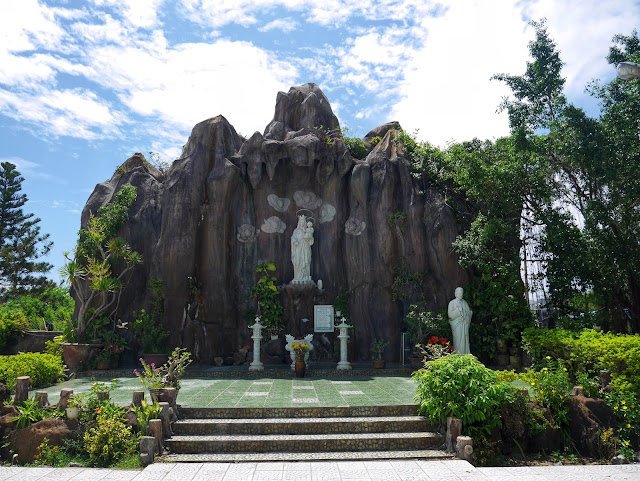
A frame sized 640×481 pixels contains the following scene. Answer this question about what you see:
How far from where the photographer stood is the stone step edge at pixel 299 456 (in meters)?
6.75

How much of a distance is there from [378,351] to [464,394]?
652 centimetres

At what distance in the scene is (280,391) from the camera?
32.7 ft

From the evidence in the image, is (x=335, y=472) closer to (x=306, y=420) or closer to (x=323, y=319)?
(x=306, y=420)

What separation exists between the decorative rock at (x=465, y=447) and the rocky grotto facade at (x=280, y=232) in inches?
317

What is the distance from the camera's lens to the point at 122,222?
1519cm

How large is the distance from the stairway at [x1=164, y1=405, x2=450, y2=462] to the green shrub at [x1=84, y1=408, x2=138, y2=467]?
57 cm

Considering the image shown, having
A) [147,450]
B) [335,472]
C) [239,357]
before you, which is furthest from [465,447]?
[239,357]

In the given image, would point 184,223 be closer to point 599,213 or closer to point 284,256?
point 284,256

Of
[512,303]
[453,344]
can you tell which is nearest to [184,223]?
[453,344]

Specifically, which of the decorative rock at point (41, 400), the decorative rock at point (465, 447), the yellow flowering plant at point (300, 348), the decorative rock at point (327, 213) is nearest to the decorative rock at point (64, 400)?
the decorative rock at point (41, 400)

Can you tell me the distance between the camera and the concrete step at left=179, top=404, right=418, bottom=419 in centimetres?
800

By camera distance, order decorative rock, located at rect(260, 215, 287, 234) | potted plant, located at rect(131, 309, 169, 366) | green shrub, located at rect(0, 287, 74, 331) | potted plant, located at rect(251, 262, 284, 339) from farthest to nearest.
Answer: green shrub, located at rect(0, 287, 74, 331), decorative rock, located at rect(260, 215, 287, 234), potted plant, located at rect(251, 262, 284, 339), potted plant, located at rect(131, 309, 169, 366)

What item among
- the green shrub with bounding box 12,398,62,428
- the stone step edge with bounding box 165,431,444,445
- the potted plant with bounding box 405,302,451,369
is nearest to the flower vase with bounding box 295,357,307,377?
the potted plant with bounding box 405,302,451,369

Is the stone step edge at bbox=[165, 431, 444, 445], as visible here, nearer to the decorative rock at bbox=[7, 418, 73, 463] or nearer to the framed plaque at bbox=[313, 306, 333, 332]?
the decorative rock at bbox=[7, 418, 73, 463]
